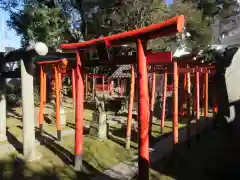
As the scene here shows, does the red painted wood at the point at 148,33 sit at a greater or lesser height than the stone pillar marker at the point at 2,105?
greater

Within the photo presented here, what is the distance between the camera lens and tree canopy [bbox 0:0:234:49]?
561 inches

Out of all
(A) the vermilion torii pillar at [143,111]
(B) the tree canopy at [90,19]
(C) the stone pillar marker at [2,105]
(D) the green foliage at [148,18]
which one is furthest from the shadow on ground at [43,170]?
(D) the green foliage at [148,18]

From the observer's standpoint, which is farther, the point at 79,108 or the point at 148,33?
the point at 79,108

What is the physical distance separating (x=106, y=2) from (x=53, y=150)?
51.6 ft

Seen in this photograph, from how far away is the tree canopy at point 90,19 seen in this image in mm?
14250

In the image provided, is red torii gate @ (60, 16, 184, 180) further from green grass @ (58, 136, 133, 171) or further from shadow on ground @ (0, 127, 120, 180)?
green grass @ (58, 136, 133, 171)

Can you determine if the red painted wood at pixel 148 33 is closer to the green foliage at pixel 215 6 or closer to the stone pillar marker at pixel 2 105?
the stone pillar marker at pixel 2 105

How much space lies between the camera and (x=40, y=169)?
5.74 m

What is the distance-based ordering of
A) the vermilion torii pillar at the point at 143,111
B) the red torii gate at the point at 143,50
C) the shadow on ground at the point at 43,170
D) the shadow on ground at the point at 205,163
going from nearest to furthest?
the red torii gate at the point at 143,50
the vermilion torii pillar at the point at 143,111
the shadow on ground at the point at 43,170
the shadow on ground at the point at 205,163

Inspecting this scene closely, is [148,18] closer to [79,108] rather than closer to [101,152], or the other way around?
[101,152]

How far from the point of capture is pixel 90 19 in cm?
2075

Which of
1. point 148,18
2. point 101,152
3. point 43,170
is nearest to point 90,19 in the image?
point 148,18

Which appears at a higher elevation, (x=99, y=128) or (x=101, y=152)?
(x=99, y=128)

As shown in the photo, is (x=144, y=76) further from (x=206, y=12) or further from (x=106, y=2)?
(x=206, y=12)
